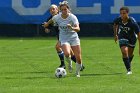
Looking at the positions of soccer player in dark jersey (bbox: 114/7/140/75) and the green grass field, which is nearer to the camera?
the green grass field

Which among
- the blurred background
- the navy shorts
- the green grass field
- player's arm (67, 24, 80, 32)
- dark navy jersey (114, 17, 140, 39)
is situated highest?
player's arm (67, 24, 80, 32)

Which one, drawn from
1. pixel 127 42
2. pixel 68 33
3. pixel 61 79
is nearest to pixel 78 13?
pixel 127 42

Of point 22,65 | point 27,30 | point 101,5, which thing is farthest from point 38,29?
point 22,65

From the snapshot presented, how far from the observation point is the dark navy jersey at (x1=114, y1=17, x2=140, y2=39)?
17078mm

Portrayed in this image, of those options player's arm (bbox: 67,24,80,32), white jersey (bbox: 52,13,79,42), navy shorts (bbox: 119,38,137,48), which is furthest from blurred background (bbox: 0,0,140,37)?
player's arm (bbox: 67,24,80,32)

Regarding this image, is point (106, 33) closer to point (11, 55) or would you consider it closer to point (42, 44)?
point (42, 44)

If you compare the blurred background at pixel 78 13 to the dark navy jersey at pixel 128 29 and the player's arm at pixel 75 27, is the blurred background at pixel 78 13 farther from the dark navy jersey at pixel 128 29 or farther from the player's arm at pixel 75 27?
the player's arm at pixel 75 27

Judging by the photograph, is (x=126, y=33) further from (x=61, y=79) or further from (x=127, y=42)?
(x=61, y=79)

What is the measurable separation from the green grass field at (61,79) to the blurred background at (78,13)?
12.3 m

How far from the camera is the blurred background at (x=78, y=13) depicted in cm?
3981

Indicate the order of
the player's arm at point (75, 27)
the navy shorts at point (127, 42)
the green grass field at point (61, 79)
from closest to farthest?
the green grass field at point (61, 79), the player's arm at point (75, 27), the navy shorts at point (127, 42)

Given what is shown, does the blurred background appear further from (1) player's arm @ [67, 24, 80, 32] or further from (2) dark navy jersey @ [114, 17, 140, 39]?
(1) player's arm @ [67, 24, 80, 32]

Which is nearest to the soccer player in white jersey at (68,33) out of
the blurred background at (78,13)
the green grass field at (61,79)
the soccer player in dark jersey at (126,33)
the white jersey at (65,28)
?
the white jersey at (65,28)

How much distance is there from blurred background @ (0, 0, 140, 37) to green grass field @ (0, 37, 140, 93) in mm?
12306
